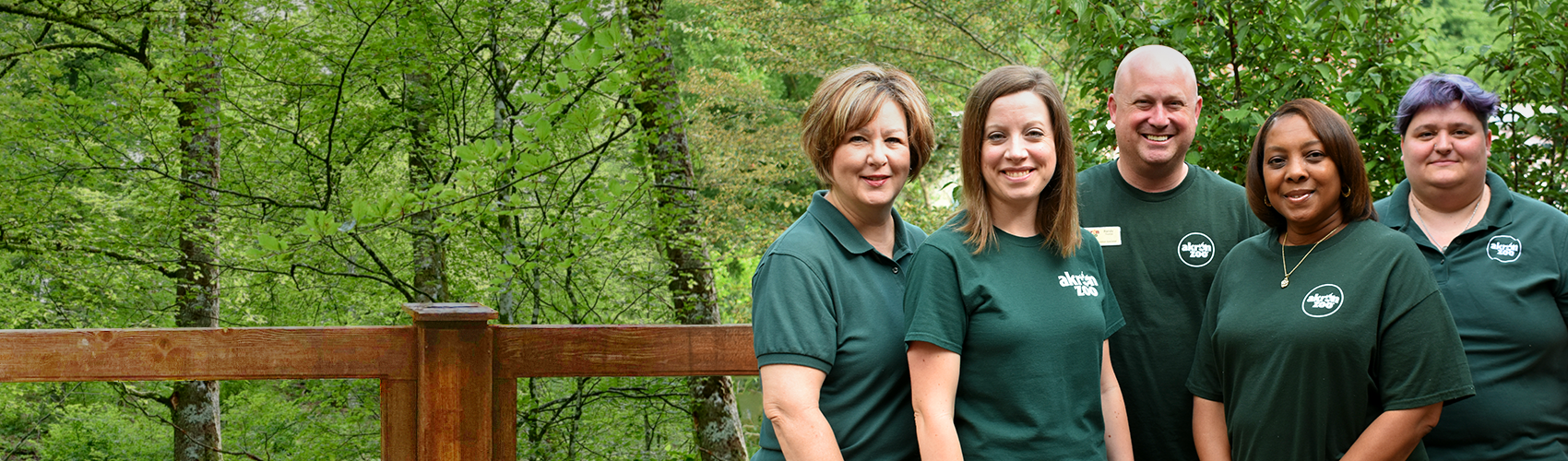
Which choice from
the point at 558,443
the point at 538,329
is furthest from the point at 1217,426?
the point at 558,443

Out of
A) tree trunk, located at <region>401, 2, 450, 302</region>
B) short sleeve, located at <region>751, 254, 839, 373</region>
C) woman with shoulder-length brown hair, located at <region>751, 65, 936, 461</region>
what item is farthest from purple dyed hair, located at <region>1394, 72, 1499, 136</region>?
tree trunk, located at <region>401, 2, 450, 302</region>

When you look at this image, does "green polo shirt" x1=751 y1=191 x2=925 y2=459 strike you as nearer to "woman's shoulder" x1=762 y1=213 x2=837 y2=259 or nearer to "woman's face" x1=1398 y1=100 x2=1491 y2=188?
"woman's shoulder" x1=762 y1=213 x2=837 y2=259

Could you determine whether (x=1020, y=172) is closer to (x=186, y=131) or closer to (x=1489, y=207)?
(x=1489, y=207)

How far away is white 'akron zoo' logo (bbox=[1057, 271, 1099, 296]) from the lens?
1.70 metres

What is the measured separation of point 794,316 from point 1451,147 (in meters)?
1.38

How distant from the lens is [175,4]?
19.7 ft

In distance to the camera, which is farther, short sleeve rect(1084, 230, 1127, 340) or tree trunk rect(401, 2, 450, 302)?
tree trunk rect(401, 2, 450, 302)

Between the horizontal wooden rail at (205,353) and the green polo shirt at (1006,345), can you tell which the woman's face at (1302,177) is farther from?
the horizontal wooden rail at (205,353)

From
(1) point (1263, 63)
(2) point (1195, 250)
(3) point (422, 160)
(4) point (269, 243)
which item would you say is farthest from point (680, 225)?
(2) point (1195, 250)

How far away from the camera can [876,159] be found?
171 cm

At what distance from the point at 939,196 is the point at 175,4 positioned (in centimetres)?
1060

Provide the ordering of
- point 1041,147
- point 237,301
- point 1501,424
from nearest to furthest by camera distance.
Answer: point 1041,147
point 1501,424
point 237,301

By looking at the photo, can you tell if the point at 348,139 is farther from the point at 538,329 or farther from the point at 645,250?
the point at 538,329

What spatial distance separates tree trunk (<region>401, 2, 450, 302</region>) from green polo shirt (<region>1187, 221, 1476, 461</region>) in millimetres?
3896
